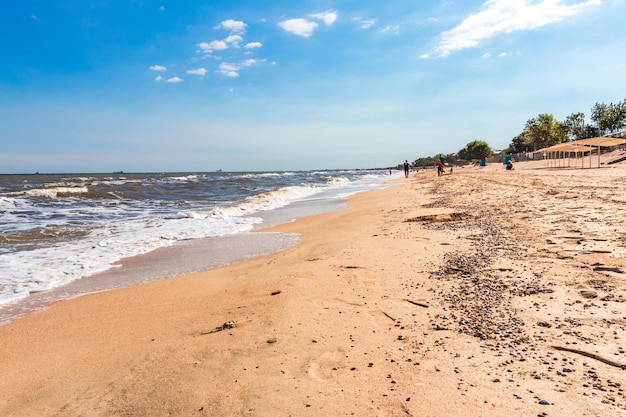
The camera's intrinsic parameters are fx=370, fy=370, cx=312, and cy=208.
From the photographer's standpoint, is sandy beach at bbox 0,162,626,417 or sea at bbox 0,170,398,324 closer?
sandy beach at bbox 0,162,626,417

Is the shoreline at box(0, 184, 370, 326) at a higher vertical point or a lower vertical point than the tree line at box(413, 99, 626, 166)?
lower

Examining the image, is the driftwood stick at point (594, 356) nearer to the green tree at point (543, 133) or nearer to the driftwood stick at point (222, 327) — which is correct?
the driftwood stick at point (222, 327)

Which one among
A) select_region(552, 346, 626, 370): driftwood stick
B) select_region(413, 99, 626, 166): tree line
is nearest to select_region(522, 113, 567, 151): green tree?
select_region(413, 99, 626, 166): tree line

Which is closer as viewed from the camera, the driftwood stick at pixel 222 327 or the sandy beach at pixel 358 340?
the sandy beach at pixel 358 340

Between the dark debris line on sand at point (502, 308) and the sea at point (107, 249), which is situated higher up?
the dark debris line on sand at point (502, 308)

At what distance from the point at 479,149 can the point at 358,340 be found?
8964 centimetres

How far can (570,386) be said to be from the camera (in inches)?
91.0

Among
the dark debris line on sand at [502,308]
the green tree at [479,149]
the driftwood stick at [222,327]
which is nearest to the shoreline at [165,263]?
the driftwood stick at [222,327]

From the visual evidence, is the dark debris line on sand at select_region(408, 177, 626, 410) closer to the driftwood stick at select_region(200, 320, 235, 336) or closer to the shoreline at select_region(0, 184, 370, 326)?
the driftwood stick at select_region(200, 320, 235, 336)

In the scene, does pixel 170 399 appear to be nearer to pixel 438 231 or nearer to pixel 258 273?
pixel 258 273

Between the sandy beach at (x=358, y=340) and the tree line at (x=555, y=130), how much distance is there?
62352 millimetres

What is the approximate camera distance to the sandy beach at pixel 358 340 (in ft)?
7.88

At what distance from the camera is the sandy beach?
2402 millimetres

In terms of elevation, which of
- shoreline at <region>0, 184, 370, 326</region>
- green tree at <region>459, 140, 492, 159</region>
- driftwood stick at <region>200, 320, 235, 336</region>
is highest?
green tree at <region>459, 140, 492, 159</region>
